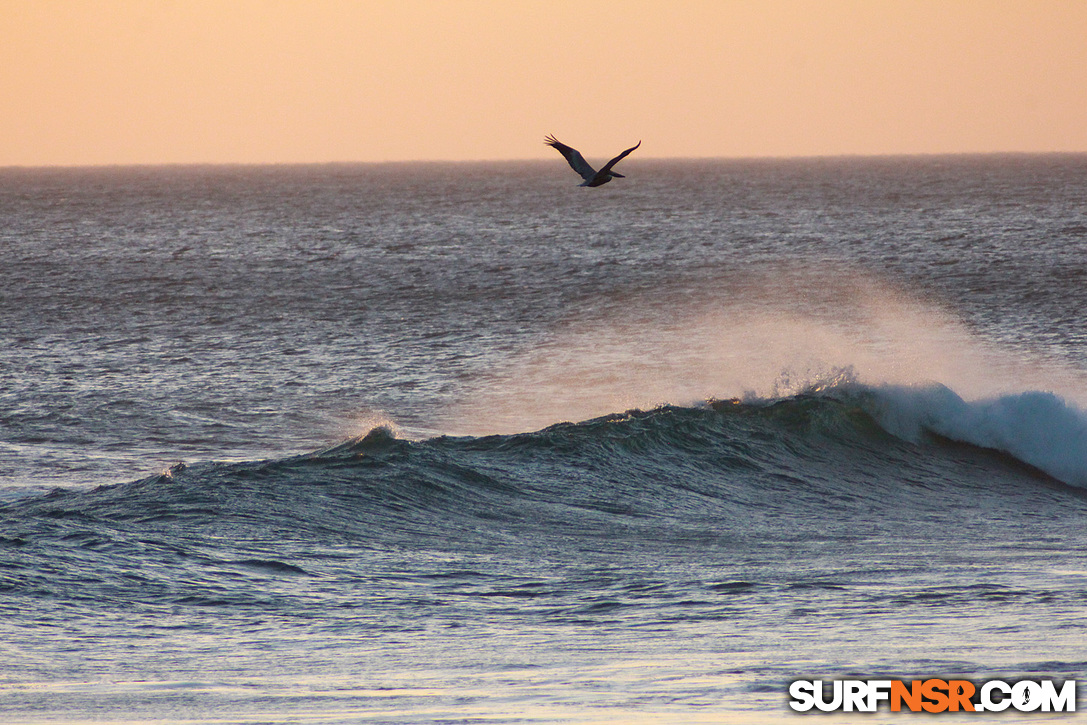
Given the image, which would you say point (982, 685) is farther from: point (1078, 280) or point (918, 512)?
point (1078, 280)

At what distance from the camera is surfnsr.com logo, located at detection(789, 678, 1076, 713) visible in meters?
7.04

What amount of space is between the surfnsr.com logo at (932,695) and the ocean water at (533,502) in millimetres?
161

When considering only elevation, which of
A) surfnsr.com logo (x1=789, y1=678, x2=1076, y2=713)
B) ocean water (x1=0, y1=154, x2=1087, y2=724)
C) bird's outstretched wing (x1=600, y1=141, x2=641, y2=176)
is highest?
bird's outstretched wing (x1=600, y1=141, x2=641, y2=176)

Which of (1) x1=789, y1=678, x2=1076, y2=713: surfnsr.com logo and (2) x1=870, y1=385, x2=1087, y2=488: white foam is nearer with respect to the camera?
(1) x1=789, y1=678, x2=1076, y2=713: surfnsr.com logo

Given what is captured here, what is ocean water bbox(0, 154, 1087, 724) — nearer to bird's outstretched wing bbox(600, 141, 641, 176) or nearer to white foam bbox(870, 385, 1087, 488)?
white foam bbox(870, 385, 1087, 488)

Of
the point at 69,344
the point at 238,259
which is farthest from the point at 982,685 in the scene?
the point at 238,259

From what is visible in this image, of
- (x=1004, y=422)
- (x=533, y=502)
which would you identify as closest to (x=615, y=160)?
(x=533, y=502)

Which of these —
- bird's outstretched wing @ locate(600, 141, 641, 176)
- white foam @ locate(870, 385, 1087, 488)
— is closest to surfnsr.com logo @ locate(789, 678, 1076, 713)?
bird's outstretched wing @ locate(600, 141, 641, 176)

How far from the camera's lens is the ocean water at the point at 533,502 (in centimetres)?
800

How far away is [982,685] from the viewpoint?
7.38 m

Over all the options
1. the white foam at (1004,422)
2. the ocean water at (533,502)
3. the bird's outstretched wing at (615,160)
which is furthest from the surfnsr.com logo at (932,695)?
the white foam at (1004,422)

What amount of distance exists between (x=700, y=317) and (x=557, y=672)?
27.1 meters

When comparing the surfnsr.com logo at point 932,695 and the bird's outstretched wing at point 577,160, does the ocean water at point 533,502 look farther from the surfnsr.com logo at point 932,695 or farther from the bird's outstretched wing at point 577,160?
the bird's outstretched wing at point 577,160

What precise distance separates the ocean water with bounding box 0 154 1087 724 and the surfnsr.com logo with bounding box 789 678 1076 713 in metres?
0.16
